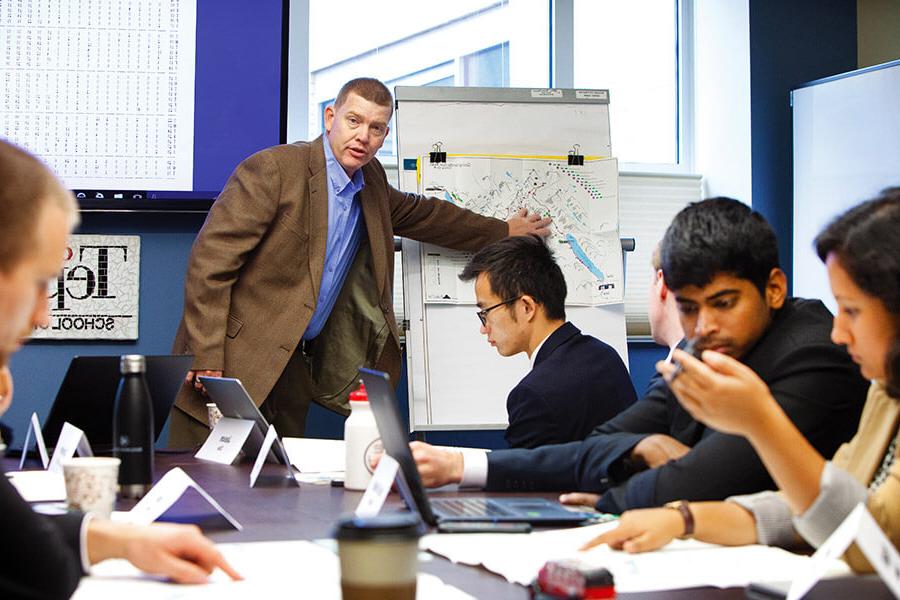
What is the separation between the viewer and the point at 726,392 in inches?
49.3

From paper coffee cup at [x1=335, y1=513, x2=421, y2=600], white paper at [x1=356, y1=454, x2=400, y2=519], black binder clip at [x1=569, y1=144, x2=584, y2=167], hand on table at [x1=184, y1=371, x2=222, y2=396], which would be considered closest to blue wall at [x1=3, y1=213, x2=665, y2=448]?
hand on table at [x1=184, y1=371, x2=222, y2=396]

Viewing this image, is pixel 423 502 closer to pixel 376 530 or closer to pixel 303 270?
pixel 376 530

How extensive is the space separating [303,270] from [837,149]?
7.83 ft

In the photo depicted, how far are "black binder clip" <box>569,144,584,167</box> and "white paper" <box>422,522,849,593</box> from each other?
9.15 ft

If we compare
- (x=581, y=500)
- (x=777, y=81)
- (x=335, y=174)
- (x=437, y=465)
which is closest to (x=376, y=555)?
(x=581, y=500)

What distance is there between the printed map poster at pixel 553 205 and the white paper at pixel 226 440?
158 cm

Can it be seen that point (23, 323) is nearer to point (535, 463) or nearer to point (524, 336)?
point (535, 463)

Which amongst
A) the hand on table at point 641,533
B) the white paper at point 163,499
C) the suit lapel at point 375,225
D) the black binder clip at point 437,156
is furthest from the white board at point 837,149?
the white paper at point 163,499

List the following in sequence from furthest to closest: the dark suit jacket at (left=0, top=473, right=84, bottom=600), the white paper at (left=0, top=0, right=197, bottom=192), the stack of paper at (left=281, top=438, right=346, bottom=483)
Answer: the white paper at (left=0, top=0, right=197, bottom=192), the stack of paper at (left=281, top=438, right=346, bottom=483), the dark suit jacket at (left=0, top=473, right=84, bottom=600)

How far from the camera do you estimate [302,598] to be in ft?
3.57

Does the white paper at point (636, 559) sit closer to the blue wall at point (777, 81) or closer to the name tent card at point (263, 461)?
the name tent card at point (263, 461)

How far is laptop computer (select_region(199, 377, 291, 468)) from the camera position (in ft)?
7.27

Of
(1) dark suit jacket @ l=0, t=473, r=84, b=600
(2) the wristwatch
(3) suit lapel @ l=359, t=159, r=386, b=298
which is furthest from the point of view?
(3) suit lapel @ l=359, t=159, r=386, b=298

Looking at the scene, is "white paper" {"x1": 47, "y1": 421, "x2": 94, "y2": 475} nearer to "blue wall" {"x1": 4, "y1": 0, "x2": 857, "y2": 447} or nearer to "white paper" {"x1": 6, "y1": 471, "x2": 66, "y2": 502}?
"white paper" {"x1": 6, "y1": 471, "x2": 66, "y2": 502}
